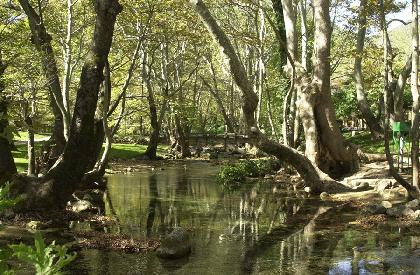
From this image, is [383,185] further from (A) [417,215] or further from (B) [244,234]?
(B) [244,234]

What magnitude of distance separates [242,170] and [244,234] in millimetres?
11959

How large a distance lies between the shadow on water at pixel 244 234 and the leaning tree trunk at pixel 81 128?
6.29ft

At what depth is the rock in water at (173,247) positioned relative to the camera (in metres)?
9.26

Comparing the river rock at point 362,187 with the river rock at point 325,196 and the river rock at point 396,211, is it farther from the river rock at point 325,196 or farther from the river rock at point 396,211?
the river rock at point 396,211

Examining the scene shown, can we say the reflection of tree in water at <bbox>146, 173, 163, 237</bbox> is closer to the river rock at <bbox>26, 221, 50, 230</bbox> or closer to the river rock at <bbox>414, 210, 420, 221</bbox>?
the river rock at <bbox>26, 221, 50, 230</bbox>

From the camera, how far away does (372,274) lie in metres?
8.22

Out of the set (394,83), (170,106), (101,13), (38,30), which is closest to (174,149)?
(170,106)

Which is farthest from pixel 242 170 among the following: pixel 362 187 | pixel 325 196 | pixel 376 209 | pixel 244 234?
pixel 244 234

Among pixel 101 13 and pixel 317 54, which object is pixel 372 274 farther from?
pixel 317 54

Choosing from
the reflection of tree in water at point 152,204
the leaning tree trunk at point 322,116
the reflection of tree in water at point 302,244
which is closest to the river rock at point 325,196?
the leaning tree trunk at point 322,116

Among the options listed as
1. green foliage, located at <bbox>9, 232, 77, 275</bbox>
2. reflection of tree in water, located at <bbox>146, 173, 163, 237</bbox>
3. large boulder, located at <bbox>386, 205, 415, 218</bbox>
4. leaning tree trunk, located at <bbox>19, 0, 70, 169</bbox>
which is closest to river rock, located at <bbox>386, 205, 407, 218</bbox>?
large boulder, located at <bbox>386, 205, 415, 218</bbox>

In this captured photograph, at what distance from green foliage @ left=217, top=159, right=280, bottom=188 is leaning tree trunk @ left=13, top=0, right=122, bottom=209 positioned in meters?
9.77

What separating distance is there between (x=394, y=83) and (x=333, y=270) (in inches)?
831

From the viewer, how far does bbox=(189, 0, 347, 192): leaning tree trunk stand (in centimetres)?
1481
